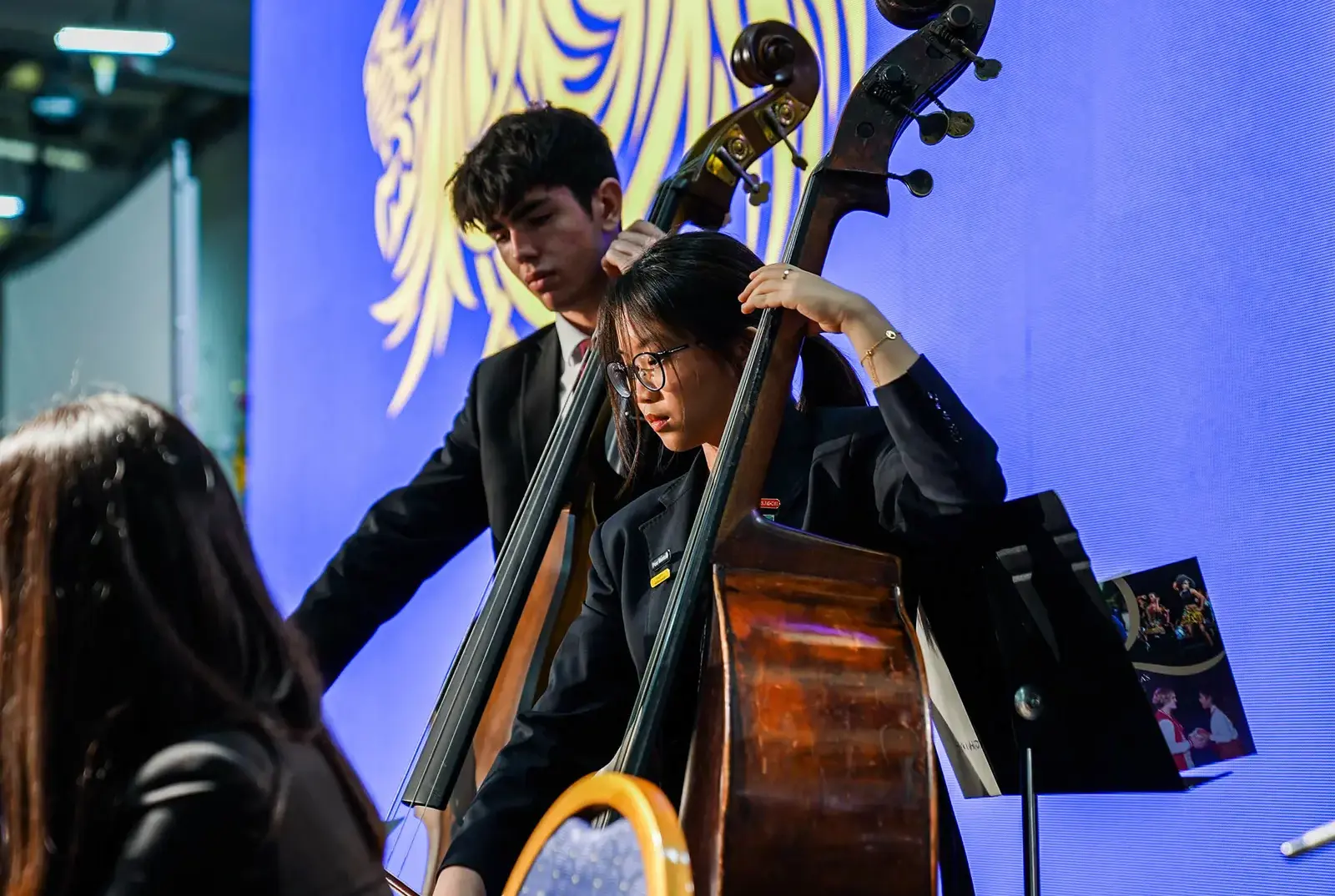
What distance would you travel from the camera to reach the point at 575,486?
2033mm

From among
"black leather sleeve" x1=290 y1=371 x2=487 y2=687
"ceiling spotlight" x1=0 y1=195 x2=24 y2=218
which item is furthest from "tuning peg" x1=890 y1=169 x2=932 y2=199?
"ceiling spotlight" x1=0 y1=195 x2=24 y2=218

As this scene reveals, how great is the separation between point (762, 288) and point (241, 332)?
19.1ft

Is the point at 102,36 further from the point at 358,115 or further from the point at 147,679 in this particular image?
the point at 147,679

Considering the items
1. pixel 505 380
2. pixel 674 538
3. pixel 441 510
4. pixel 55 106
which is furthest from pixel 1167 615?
pixel 55 106

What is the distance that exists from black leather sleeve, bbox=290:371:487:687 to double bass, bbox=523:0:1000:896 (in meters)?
1.01

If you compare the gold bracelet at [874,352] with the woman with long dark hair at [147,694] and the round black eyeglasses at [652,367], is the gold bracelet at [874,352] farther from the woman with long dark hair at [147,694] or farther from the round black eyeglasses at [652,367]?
the woman with long dark hair at [147,694]

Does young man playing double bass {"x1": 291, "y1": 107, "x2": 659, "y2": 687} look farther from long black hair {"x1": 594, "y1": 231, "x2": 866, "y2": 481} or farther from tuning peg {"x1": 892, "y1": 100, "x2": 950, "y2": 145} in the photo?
tuning peg {"x1": 892, "y1": 100, "x2": 950, "y2": 145}

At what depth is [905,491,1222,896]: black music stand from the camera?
1375 millimetres

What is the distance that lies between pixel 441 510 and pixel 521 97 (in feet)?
3.83

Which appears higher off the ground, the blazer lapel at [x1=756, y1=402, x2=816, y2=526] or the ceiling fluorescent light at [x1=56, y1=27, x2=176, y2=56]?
the ceiling fluorescent light at [x1=56, y1=27, x2=176, y2=56]

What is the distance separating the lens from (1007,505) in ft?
4.65

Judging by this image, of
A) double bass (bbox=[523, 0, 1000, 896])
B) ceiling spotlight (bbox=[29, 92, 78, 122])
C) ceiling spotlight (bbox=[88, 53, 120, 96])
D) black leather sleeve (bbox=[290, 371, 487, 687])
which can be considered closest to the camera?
double bass (bbox=[523, 0, 1000, 896])

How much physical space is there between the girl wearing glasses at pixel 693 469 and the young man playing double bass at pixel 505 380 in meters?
0.43

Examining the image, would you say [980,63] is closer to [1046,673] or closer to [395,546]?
[1046,673]
